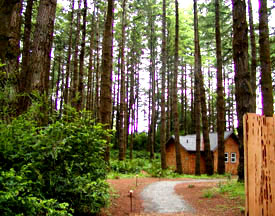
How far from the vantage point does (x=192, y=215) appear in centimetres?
594

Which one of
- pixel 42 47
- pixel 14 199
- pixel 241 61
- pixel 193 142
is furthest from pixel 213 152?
pixel 14 199

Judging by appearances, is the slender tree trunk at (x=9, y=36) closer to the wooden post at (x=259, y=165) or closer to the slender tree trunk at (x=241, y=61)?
the wooden post at (x=259, y=165)

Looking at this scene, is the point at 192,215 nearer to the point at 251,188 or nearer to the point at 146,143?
the point at 251,188

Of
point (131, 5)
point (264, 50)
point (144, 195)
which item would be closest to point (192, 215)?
point (144, 195)

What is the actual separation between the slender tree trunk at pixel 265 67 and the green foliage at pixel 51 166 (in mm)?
7585

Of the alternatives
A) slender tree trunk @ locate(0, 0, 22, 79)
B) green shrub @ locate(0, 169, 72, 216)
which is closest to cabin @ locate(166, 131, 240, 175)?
slender tree trunk @ locate(0, 0, 22, 79)

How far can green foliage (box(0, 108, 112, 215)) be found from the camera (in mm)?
2902

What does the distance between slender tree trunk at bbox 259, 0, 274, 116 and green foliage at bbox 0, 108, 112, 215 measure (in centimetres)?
758

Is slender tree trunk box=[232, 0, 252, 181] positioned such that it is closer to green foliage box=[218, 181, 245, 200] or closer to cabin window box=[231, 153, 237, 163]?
green foliage box=[218, 181, 245, 200]

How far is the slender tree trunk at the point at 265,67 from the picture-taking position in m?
A: 9.38

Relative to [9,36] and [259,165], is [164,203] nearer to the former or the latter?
[259,165]

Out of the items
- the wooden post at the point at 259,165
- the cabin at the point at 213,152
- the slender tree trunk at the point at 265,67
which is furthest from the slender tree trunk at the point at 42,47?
the cabin at the point at 213,152

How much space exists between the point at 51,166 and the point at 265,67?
943 centimetres

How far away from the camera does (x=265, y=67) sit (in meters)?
9.75
